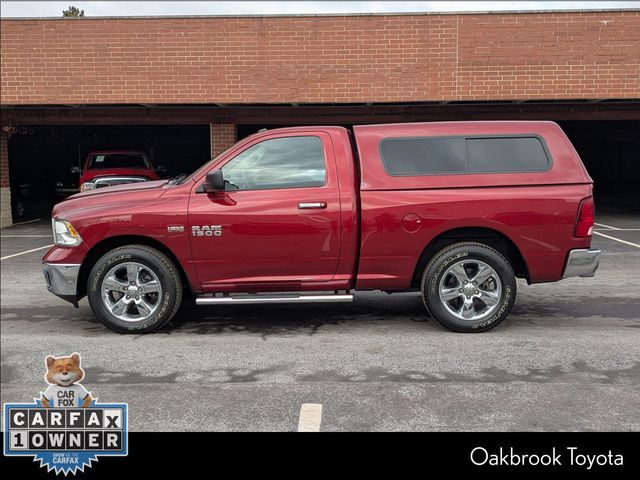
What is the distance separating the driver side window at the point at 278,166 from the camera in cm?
621

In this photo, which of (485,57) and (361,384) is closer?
(361,384)

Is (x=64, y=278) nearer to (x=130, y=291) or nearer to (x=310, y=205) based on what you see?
(x=130, y=291)

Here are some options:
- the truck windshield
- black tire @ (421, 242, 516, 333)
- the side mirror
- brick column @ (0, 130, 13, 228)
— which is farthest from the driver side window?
brick column @ (0, 130, 13, 228)

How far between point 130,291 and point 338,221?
2.15 metres

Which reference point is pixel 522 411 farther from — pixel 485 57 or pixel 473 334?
pixel 485 57

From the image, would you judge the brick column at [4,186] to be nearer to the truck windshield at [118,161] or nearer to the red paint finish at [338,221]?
the truck windshield at [118,161]

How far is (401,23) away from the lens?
14.4m

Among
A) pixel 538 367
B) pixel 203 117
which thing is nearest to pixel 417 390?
pixel 538 367

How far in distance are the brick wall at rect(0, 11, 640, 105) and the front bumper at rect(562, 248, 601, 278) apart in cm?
907

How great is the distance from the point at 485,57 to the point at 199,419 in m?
12.5

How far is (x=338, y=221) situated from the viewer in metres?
6.09

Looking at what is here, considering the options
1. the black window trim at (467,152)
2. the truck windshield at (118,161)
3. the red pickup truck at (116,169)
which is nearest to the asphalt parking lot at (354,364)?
the black window trim at (467,152)

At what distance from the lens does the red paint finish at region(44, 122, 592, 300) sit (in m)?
6.09

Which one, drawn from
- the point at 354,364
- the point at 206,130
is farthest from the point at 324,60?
the point at 206,130
